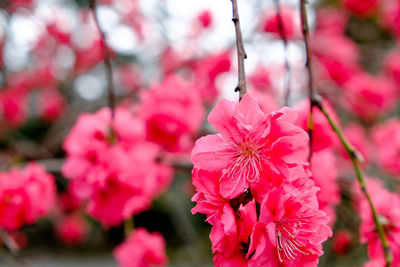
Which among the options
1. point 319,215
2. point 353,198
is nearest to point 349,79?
point 353,198

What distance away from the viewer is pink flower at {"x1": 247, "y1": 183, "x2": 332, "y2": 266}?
1.45ft

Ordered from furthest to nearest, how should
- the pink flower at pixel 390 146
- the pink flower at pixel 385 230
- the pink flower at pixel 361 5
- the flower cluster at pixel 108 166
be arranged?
the pink flower at pixel 361 5, the pink flower at pixel 390 146, the flower cluster at pixel 108 166, the pink flower at pixel 385 230

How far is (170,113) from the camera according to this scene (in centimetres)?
123

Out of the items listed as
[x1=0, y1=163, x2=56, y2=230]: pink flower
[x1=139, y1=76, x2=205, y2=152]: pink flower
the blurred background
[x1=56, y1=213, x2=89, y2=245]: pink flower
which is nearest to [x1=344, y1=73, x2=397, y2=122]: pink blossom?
the blurred background

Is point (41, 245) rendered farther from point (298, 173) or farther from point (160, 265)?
point (298, 173)

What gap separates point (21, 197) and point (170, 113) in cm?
58

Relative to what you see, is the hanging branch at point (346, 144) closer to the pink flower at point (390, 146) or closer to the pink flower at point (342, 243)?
the pink flower at point (390, 146)

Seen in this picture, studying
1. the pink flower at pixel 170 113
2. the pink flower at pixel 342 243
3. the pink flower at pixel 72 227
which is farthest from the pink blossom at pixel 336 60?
the pink flower at pixel 72 227

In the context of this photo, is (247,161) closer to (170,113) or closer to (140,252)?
(170,113)

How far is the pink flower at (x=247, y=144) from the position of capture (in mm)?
473

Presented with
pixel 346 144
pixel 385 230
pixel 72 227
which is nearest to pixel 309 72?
pixel 346 144

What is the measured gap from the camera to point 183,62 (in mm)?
2518

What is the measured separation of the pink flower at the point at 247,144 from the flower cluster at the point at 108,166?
51cm

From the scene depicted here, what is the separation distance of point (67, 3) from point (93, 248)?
4.67 meters
